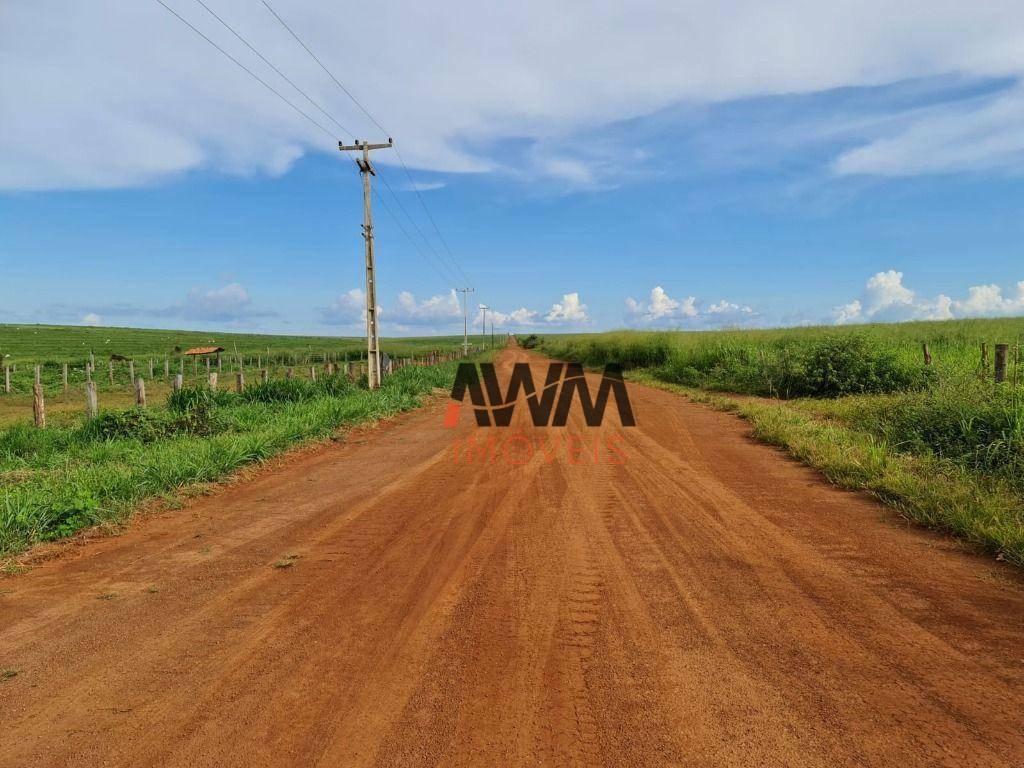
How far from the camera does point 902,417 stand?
7.84 meters

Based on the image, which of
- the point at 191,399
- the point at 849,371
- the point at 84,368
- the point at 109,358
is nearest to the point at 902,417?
the point at 849,371

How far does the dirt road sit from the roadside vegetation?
0.49 metres

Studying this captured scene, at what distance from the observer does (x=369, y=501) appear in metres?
5.80

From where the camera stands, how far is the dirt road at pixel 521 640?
7.40ft

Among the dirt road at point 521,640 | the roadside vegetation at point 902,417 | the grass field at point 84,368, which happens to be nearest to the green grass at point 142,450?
the dirt road at point 521,640

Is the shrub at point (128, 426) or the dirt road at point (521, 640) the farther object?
the shrub at point (128, 426)

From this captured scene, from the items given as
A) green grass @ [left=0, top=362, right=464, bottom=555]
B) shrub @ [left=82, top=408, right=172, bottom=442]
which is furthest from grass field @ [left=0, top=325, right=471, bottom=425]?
shrub @ [left=82, top=408, right=172, bottom=442]

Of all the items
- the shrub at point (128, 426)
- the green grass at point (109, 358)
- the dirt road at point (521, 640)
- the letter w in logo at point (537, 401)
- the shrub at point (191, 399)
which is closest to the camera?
the dirt road at point (521, 640)

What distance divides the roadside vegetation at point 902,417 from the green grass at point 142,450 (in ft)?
23.8

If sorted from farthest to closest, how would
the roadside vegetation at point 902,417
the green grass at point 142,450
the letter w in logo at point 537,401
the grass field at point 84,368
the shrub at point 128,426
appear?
the grass field at point 84,368
the letter w in logo at point 537,401
the shrub at point 128,426
the green grass at point 142,450
the roadside vegetation at point 902,417

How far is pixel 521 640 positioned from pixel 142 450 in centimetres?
671

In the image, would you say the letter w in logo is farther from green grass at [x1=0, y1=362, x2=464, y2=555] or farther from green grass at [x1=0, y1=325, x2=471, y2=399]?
green grass at [x1=0, y1=325, x2=471, y2=399]

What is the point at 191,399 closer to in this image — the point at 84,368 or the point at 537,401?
the point at 537,401

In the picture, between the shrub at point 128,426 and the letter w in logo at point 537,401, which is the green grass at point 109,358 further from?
the letter w in logo at point 537,401
